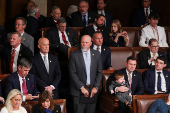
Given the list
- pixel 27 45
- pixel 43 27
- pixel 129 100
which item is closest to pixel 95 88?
pixel 129 100

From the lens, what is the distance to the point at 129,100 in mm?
3982

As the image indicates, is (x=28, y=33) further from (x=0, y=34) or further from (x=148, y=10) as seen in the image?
(x=148, y=10)

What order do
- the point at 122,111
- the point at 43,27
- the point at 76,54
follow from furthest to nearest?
the point at 43,27 → the point at 76,54 → the point at 122,111

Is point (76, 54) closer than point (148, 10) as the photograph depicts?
Yes

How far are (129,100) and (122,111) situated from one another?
180 millimetres

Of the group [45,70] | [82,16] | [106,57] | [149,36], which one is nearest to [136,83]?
[106,57]

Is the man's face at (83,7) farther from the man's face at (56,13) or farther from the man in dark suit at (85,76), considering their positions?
the man in dark suit at (85,76)

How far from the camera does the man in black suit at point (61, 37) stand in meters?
4.82

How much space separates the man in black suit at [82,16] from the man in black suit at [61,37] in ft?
1.56

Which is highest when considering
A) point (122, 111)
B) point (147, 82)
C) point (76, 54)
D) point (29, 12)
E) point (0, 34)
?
point (29, 12)

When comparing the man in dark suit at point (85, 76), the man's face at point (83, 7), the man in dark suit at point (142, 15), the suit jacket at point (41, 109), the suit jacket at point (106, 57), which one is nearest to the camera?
the suit jacket at point (41, 109)

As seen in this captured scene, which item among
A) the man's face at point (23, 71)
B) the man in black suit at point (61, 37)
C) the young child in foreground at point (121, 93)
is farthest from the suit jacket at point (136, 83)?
the man's face at point (23, 71)

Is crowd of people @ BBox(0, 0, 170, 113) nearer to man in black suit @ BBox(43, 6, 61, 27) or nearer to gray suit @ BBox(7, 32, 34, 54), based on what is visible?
gray suit @ BBox(7, 32, 34, 54)

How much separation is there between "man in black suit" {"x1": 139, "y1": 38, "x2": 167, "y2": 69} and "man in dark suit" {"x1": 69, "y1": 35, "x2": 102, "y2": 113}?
0.81 m
